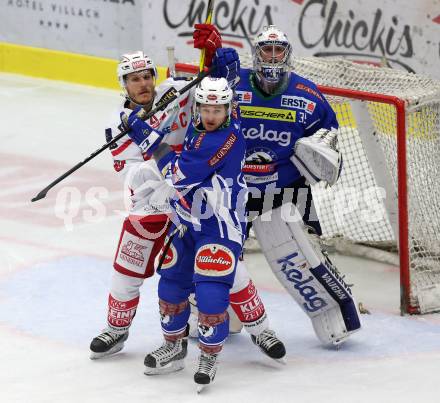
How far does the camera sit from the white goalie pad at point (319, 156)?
16.1 ft


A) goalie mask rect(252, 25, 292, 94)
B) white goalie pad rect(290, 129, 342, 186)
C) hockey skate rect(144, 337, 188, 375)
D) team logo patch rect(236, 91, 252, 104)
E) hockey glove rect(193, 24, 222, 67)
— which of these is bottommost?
hockey skate rect(144, 337, 188, 375)

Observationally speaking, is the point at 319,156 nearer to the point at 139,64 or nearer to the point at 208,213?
the point at 208,213

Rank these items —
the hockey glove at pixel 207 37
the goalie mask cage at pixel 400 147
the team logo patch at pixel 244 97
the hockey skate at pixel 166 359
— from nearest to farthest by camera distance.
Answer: the hockey skate at pixel 166 359, the hockey glove at pixel 207 37, the team logo patch at pixel 244 97, the goalie mask cage at pixel 400 147

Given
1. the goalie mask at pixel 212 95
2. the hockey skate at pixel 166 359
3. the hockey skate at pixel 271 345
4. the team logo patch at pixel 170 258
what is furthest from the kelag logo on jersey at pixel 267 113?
the hockey skate at pixel 166 359

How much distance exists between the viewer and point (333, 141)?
4973 mm

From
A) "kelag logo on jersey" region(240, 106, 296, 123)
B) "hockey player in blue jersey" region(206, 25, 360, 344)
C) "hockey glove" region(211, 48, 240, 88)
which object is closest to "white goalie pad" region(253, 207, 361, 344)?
"hockey player in blue jersey" region(206, 25, 360, 344)

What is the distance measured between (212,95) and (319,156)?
26.6 inches

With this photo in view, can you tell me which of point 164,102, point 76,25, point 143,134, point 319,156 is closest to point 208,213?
point 143,134

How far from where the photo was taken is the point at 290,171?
512 cm

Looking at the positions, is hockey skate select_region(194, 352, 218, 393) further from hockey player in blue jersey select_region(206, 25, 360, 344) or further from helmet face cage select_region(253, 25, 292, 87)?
helmet face cage select_region(253, 25, 292, 87)

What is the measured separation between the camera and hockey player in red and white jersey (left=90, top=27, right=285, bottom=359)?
475cm

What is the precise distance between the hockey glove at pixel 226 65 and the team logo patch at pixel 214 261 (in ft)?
2.50

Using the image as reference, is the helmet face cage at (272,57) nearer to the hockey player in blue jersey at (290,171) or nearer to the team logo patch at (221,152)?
the hockey player in blue jersey at (290,171)

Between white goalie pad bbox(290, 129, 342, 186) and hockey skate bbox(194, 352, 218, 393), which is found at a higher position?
white goalie pad bbox(290, 129, 342, 186)
